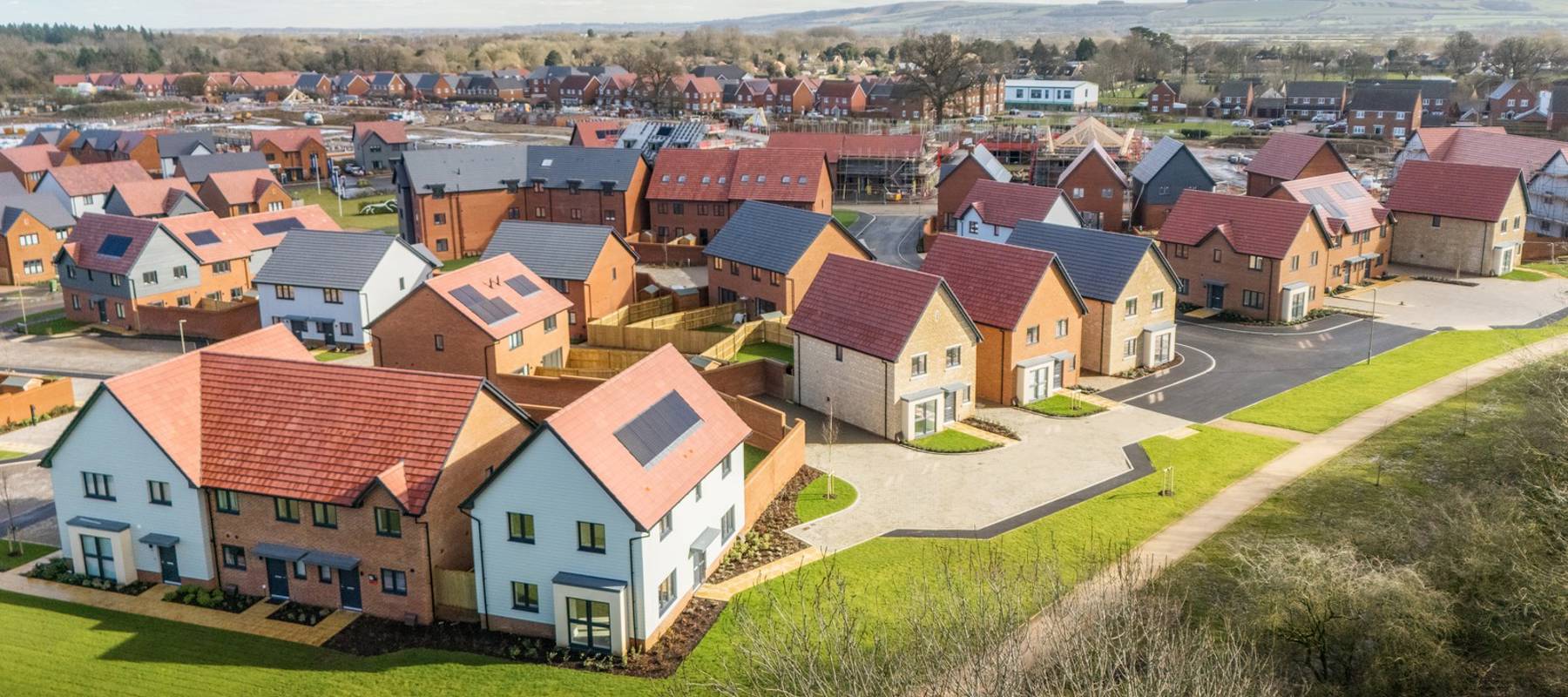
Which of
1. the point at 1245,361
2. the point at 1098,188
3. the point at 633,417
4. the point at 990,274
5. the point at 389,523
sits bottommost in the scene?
the point at 1245,361

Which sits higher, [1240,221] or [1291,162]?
[1291,162]

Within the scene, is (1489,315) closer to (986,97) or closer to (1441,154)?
(1441,154)

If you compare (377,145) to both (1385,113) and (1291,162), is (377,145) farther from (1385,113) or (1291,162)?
(1385,113)

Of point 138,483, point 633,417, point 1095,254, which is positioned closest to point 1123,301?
point 1095,254

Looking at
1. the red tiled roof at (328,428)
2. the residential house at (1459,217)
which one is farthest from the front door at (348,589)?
the residential house at (1459,217)

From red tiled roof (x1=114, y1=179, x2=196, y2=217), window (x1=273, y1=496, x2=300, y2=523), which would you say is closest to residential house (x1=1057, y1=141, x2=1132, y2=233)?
red tiled roof (x1=114, y1=179, x2=196, y2=217)

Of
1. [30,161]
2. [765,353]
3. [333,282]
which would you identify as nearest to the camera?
[765,353]

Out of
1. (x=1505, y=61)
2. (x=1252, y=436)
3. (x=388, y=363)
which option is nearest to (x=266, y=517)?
(x=388, y=363)
